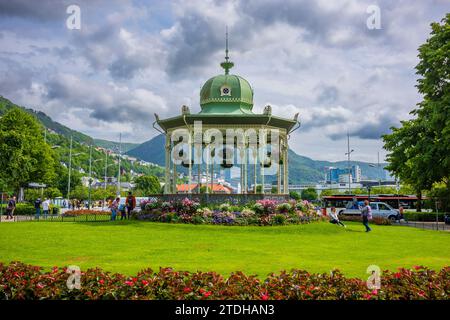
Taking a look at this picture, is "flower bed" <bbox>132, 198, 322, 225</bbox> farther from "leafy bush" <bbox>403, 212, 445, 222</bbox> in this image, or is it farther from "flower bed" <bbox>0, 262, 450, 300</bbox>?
"leafy bush" <bbox>403, 212, 445, 222</bbox>

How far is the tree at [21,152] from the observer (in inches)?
2048

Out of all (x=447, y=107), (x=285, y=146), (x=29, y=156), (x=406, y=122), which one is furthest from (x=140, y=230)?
(x=29, y=156)

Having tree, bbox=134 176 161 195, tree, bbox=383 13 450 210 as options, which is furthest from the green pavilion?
tree, bbox=134 176 161 195

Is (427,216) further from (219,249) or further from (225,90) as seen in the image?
(219,249)

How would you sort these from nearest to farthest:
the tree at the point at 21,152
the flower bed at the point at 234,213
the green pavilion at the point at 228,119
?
1. the flower bed at the point at 234,213
2. the green pavilion at the point at 228,119
3. the tree at the point at 21,152

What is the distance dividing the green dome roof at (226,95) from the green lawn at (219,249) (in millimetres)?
10299

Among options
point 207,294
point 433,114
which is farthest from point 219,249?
point 433,114

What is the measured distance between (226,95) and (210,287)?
75.1ft

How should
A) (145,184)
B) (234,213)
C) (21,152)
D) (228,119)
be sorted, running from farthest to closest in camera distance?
1. (145,184)
2. (21,152)
3. (228,119)
4. (234,213)

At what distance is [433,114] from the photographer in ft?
91.5

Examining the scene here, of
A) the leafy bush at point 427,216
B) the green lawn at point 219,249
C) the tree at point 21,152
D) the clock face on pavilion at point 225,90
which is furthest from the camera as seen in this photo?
the tree at point 21,152

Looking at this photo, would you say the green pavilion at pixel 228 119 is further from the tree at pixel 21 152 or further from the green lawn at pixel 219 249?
the tree at pixel 21 152

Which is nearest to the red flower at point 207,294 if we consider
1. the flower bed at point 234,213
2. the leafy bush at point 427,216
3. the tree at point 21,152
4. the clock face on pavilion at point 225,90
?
the flower bed at point 234,213
